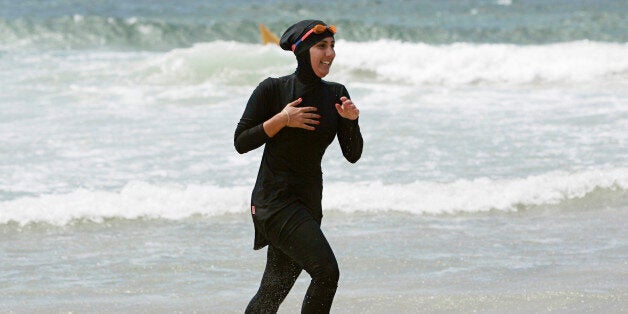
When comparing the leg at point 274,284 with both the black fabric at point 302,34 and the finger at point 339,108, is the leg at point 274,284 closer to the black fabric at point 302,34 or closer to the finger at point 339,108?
the finger at point 339,108

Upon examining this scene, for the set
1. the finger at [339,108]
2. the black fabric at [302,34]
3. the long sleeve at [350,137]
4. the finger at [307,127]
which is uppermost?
the black fabric at [302,34]

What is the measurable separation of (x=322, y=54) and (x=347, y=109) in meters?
0.27

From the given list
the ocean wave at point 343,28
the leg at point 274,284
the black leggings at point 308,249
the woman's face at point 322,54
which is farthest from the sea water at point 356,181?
the ocean wave at point 343,28

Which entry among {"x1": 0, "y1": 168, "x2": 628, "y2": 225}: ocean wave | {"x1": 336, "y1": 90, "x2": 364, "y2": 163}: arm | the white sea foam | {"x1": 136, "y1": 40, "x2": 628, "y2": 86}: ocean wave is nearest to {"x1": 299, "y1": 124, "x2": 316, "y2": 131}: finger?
{"x1": 336, "y1": 90, "x2": 364, "y2": 163}: arm

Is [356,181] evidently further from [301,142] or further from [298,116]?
[298,116]

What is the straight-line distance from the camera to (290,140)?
199 inches

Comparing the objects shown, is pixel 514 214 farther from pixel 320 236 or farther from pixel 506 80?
pixel 506 80

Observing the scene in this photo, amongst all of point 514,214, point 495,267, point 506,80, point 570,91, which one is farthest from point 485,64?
point 495,267

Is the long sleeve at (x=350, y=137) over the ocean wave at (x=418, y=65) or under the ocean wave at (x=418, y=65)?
under

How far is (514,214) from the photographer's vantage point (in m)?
10.1

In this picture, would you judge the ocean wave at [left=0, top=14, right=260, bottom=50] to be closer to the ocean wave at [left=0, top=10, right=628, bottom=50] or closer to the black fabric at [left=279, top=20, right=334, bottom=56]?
the ocean wave at [left=0, top=10, right=628, bottom=50]

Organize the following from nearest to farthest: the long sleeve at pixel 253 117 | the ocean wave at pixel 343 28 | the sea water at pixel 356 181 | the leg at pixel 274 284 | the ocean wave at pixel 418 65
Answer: the long sleeve at pixel 253 117
the leg at pixel 274 284
the sea water at pixel 356 181
the ocean wave at pixel 418 65
the ocean wave at pixel 343 28

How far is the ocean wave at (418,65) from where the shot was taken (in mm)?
19906

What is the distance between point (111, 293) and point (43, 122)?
7693mm
